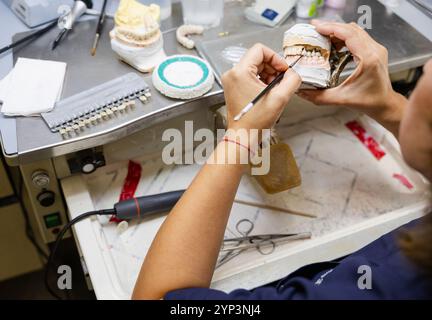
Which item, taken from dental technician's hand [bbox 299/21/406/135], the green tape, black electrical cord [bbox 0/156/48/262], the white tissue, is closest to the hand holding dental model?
dental technician's hand [bbox 299/21/406/135]

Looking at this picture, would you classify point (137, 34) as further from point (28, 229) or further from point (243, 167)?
point (28, 229)

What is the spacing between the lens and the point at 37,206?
995 mm

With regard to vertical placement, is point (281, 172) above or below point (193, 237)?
below

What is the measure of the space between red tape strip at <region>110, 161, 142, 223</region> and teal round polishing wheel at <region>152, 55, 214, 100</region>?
19cm

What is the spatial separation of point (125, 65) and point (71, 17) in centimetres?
18

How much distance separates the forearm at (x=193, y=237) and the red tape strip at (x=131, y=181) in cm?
25

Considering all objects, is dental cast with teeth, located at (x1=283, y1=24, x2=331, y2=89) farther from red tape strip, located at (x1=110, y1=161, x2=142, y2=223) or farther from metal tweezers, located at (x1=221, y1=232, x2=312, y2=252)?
red tape strip, located at (x1=110, y1=161, x2=142, y2=223)

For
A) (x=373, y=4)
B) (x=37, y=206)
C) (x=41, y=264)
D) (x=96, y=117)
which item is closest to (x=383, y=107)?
(x=373, y=4)

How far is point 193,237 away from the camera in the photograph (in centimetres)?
70

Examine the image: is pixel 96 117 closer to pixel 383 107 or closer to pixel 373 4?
pixel 383 107

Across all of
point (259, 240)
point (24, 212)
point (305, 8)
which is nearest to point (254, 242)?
point (259, 240)

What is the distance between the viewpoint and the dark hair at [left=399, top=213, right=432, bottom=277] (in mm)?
517

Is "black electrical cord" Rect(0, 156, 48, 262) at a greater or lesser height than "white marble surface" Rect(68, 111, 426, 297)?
lesser

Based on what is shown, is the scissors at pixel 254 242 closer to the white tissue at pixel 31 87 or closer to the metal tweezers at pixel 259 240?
the metal tweezers at pixel 259 240
